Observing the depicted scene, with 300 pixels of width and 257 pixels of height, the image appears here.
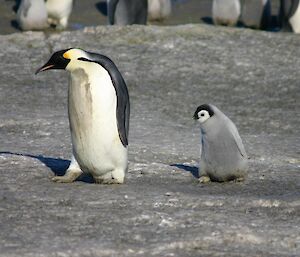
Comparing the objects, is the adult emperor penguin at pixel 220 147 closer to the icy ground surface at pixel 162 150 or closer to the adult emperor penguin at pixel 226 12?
the icy ground surface at pixel 162 150

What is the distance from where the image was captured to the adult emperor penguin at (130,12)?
1547cm

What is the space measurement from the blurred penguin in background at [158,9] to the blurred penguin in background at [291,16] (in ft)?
6.11

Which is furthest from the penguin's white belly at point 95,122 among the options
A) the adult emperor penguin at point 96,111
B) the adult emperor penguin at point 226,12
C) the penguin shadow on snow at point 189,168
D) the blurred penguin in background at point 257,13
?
the blurred penguin in background at point 257,13

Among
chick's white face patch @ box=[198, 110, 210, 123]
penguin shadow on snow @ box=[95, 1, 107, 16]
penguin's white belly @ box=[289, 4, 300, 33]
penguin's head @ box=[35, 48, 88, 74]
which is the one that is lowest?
penguin shadow on snow @ box=[95, 1, 107, 16]

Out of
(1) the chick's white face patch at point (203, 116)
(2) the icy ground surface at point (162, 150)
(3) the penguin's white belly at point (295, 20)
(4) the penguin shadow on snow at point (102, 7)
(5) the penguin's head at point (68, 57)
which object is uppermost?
(5) the penguin's head at point (68, 57)

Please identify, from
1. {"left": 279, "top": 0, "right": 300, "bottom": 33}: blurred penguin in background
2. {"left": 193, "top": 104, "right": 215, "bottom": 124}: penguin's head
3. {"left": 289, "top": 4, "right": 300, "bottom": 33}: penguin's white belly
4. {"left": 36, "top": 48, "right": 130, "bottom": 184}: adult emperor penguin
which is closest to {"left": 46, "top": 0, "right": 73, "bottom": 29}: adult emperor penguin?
{"left": 279, "top": 0, "right": 300, "bottom": 33}: blurred penguin in background

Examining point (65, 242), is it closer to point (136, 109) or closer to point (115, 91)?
point (115, 91)

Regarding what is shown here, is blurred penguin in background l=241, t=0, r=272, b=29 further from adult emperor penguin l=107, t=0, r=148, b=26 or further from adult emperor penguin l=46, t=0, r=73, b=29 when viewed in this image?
adult emperor penguin l=46, t=0, r=73, b=29

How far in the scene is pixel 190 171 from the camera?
7348 mm

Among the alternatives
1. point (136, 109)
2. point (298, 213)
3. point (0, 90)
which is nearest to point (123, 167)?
point (298, 213)

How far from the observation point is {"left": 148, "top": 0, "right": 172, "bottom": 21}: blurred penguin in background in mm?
16244

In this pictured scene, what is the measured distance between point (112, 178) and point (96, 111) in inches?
18.0

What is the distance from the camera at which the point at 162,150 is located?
26.7ft

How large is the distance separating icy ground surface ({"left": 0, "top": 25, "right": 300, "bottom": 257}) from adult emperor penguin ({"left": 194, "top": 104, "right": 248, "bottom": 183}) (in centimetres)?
10
